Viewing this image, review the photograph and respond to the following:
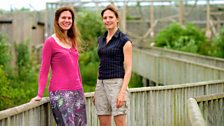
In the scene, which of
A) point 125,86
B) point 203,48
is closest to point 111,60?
point 125,86

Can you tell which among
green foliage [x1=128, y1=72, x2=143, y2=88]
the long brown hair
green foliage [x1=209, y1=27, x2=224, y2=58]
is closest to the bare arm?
the long brown hair

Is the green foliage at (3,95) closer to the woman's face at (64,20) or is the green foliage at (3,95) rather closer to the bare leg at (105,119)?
the bare leg at (105,119)

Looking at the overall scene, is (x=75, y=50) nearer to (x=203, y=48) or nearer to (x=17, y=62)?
(x=17, y=62)

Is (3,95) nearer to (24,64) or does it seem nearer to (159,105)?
(159,105)

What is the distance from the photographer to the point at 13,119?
187 inches

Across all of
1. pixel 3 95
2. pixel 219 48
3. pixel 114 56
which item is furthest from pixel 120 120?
pixel 219 48

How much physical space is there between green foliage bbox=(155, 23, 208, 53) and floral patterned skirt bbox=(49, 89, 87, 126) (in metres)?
20.7

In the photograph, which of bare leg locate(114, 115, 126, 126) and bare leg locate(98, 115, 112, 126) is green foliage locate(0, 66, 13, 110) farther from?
bare leg locate(114, 115, 126, 126)

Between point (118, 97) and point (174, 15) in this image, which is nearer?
point (118, 97)

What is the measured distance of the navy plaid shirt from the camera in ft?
17.4

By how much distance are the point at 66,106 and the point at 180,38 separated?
22903 millimetres

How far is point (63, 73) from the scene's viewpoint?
16.6 feet

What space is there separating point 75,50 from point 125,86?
63cm

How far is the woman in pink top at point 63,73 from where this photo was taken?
504 cm
